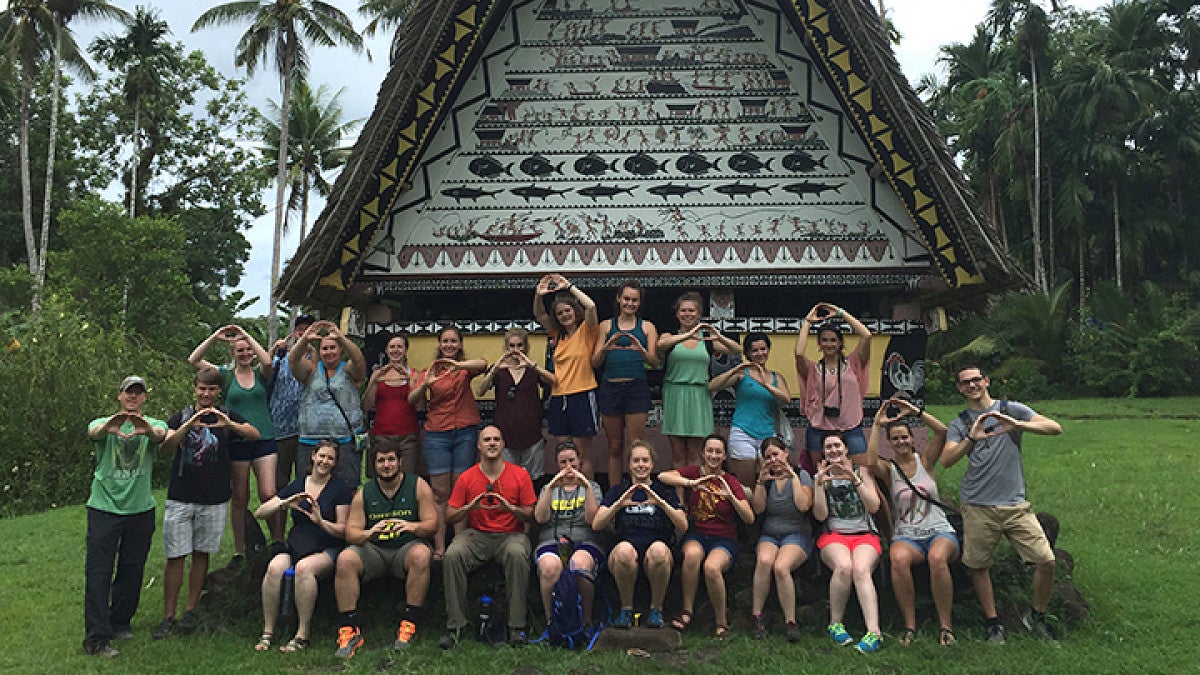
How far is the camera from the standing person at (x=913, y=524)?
5.73 metres

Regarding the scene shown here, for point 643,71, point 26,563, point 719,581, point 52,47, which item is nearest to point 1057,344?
point 643,71

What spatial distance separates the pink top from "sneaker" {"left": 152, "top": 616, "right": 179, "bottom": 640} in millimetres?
4684

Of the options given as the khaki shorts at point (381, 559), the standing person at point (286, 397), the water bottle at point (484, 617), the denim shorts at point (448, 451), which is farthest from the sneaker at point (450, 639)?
the standing person at point (286, 397)

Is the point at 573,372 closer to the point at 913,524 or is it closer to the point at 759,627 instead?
the point at 759,627

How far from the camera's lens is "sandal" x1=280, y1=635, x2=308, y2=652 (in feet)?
18.6

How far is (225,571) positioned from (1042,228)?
32312 mm

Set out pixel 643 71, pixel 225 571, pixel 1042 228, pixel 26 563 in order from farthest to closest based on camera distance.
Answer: pixel 1042 228, pixel 26 563, pixel 643 71, pixel 225 571

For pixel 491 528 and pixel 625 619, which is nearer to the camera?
pixel 625 619

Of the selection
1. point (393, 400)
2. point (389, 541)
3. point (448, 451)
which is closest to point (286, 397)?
point (393, 400)

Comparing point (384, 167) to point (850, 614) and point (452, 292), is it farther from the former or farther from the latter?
point (850, 614)

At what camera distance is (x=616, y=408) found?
6.47 m

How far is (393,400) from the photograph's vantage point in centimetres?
659

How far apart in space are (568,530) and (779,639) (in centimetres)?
155

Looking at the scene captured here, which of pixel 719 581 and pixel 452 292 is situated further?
pixel 452 292
